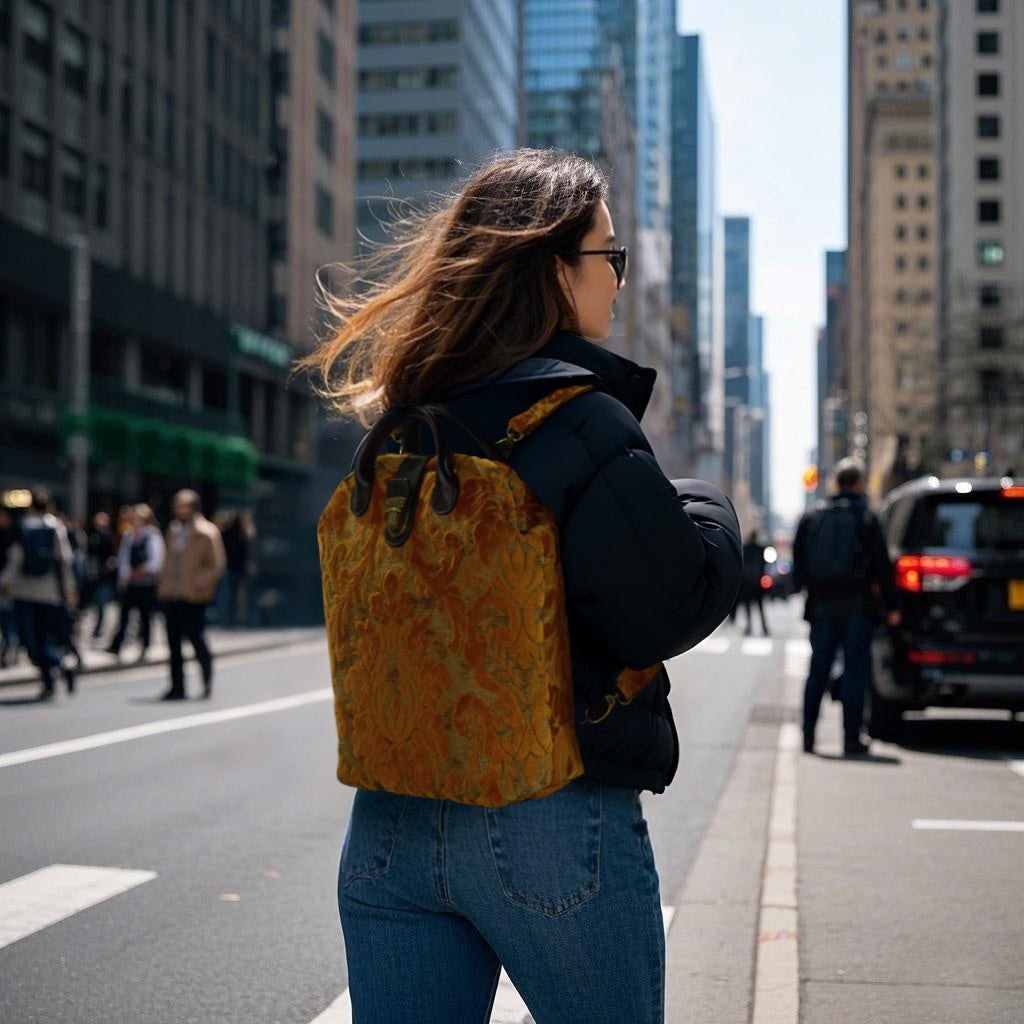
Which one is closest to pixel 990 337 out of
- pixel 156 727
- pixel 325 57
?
pixel 156 727

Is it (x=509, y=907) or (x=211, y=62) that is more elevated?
(x=211, y=62)

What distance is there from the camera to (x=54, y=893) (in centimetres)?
631

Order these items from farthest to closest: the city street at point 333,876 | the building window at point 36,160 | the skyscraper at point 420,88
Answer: the skyscraper at point 420,88 < the building window at point 36,160 < the city street at point 333,876

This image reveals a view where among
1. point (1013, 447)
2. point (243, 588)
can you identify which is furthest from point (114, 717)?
point (1013, 447)

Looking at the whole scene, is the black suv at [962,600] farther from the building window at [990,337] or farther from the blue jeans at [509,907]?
the building window at [990,337]

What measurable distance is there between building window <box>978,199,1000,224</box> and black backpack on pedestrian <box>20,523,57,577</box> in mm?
91430

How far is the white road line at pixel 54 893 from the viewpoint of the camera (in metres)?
5.81

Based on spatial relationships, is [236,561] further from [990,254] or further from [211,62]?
[990,254]

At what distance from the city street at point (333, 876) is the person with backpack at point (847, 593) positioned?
0.47 m

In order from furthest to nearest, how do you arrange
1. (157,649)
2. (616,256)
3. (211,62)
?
(211,62), (157,649), (616,256)

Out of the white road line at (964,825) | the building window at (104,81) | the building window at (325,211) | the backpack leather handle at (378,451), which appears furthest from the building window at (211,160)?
the backpack leather handle at (378,451)

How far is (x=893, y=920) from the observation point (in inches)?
226

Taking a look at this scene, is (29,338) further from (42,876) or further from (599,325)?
(599,325)

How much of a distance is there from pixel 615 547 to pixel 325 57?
60.1m
